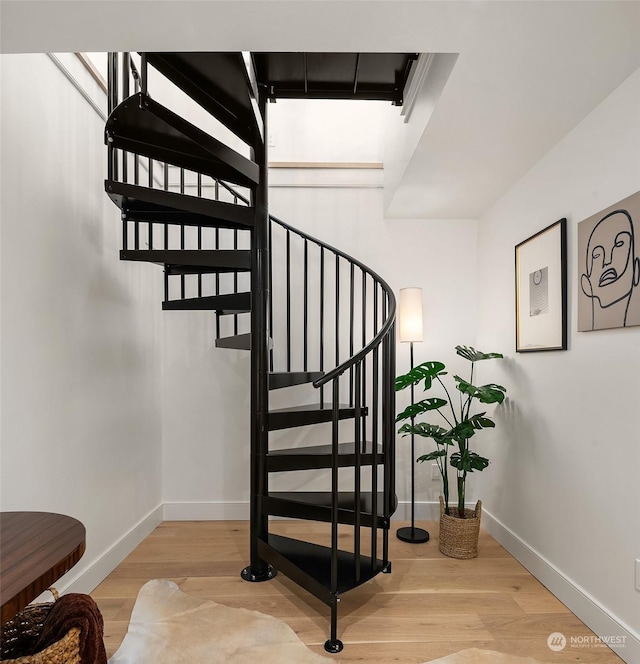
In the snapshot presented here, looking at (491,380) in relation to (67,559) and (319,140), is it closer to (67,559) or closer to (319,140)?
(319,140)

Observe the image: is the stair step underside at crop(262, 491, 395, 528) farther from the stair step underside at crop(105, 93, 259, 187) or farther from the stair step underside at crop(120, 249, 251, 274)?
the stair step underside at crop(105, 93, 259, 187)

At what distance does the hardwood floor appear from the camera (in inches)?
79.0

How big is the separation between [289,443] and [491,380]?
160cm

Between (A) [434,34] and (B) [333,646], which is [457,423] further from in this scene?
(A) [434,34]

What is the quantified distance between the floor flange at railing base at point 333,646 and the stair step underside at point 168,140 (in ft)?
7.37

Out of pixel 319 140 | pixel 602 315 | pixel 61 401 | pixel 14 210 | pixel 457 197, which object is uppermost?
pixel 319 140

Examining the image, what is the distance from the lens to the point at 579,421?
2305 mm

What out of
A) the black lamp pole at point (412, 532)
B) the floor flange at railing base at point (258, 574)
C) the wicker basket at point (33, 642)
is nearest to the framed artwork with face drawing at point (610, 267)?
the black lamp pole at point (412, 532)

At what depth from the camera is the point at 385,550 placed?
2361 mm

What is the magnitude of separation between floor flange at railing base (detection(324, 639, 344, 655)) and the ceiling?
2372 mm

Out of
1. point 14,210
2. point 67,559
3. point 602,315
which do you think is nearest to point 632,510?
point 602,315

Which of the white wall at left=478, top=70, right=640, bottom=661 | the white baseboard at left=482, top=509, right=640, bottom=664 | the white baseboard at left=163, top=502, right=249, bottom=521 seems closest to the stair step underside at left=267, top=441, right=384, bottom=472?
the white wall at left=478, top=70, right=640, bottom=661

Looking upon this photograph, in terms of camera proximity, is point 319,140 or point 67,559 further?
point 319,140

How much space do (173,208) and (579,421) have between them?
7.57ft
